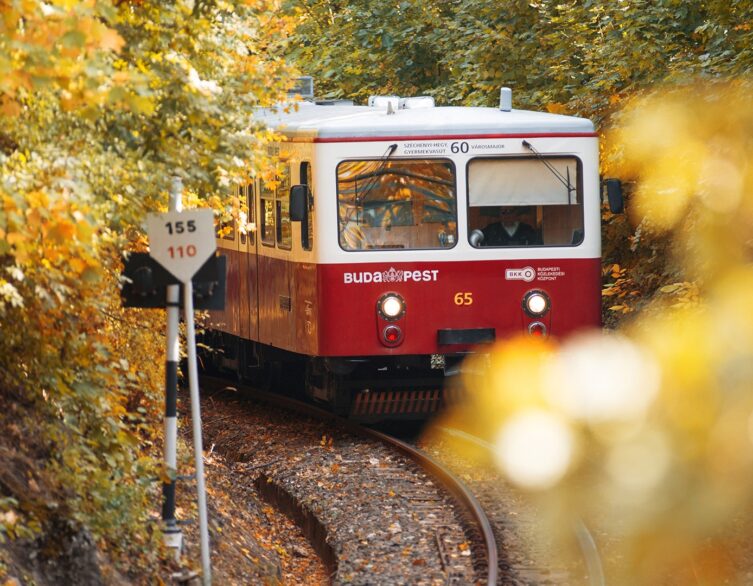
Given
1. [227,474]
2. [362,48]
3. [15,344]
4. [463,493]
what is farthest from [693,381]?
[362,48]

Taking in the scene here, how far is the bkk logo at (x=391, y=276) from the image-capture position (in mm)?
13617

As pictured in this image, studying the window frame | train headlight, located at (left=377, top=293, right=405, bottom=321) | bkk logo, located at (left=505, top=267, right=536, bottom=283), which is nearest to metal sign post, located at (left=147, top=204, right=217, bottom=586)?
train headlight, located at (left=377, top=293, right=405, bottom=321)

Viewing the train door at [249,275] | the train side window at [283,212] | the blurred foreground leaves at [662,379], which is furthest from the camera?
the train door at [249,275]

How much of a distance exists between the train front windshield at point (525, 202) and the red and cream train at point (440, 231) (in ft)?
0.04

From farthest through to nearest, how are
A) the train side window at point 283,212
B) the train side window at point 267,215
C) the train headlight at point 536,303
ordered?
the train side window at point 267,215, the train side window at point 283,212, the train headlight at point 536,303

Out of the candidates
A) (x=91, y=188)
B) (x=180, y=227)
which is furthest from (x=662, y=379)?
(x=91, y=188)

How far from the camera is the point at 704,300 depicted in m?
14.2

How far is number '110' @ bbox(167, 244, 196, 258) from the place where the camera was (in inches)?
343

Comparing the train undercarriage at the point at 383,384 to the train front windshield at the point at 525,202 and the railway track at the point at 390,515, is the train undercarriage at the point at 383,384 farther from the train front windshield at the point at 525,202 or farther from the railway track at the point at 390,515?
the train front windshield at the point at 525,202

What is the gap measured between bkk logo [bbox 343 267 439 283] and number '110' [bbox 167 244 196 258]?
194 inches

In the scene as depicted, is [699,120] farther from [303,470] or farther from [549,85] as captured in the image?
[549,85]

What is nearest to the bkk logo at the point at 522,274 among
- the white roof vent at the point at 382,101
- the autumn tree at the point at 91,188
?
the white roof vent at the point at 382,101

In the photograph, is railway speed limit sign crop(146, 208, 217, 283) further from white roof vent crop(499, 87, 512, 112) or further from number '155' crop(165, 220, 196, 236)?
white roof vent crop(499, 87, 512, 112)

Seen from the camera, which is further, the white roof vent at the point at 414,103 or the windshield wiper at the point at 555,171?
the white roof vent at the point at 414,103
